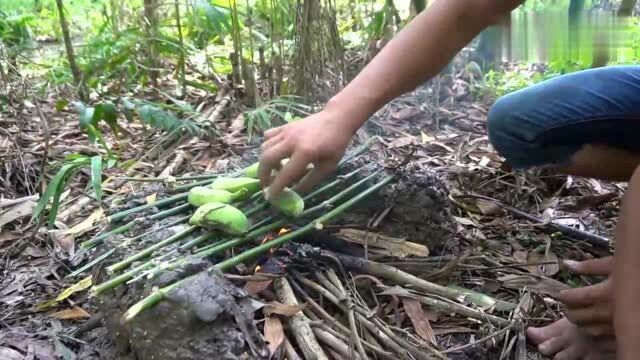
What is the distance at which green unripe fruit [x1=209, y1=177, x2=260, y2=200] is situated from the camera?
4.52 feet

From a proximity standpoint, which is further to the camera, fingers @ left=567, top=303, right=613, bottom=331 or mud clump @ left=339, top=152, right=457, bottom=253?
mud clump @ left=339, top=152, right=457, bottom=253

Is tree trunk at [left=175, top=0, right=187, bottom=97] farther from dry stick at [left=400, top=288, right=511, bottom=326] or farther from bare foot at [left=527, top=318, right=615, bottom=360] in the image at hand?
bare foot at [left=527, top=318, right=615, bottom=360]

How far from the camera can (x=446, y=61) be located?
50.0 inches

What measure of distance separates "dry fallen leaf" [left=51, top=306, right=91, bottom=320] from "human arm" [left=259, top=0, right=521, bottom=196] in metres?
0.56

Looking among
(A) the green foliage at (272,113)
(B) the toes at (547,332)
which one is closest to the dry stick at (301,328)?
(B) the toes at (547,332)

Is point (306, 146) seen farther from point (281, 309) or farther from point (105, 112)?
point (105, 112)

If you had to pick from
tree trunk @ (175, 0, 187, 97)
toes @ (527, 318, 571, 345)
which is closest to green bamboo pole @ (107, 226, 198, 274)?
toes @ (527, 318, 571, 345)

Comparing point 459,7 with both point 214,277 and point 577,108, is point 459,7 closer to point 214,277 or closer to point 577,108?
point 577,108

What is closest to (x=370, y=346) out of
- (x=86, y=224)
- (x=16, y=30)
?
(x=86, y=224)

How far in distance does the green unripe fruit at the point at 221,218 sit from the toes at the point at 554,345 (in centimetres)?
64

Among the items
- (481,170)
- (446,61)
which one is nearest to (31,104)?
(481,170)

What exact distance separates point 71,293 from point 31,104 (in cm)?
162

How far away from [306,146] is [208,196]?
0.31m

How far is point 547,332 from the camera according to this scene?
1309 millimetres
